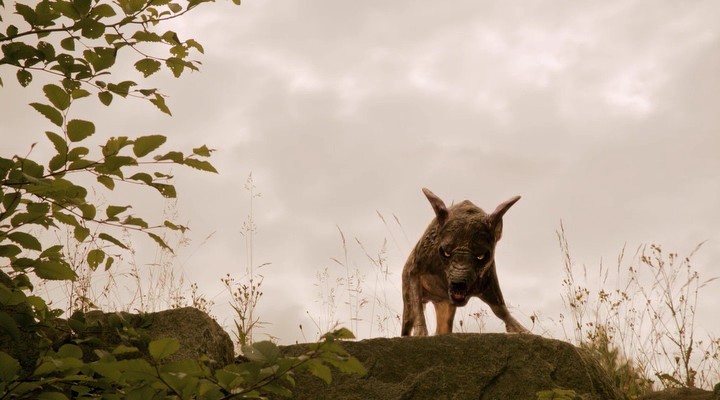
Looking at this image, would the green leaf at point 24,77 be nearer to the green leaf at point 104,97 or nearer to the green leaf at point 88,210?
the green leaf at point 104,97

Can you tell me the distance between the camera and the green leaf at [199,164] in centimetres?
249

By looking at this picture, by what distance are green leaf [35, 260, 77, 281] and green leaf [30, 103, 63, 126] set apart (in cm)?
44

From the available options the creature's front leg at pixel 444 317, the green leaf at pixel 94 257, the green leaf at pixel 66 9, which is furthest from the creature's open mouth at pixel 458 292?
the green leaf at pixel 66 9

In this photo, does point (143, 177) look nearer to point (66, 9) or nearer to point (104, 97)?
point (104, 97)

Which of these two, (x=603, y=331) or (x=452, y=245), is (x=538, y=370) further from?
(x=603, y=331)

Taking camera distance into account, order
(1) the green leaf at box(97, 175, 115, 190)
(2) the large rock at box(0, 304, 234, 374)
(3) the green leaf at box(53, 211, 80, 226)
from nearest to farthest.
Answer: (1) the green leaf at box(97, 175, 115, 190), (3) the green leaf at box(53, 211, 80, 226), (2) the large rock at box(0, 304, 234, 374)

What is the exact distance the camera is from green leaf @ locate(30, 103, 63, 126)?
95.7 inches

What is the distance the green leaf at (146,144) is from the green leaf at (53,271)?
0.44m

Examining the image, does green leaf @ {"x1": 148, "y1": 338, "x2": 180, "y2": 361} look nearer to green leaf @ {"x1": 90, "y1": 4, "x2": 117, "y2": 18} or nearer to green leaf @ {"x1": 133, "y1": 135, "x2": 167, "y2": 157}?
green leaf @ {"x1": 133, "y1": 135, "x2": 167, "y2": 157}

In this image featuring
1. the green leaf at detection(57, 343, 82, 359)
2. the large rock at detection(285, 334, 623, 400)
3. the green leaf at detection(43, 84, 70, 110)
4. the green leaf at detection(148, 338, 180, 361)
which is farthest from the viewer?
the large rock at detection(285, 334, 623, 400)

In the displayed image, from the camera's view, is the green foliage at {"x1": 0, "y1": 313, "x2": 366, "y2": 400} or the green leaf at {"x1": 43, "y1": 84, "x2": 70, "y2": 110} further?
the green leaf at {"x1": 43, "y1": 84, "x2": 70, "y2": 110}

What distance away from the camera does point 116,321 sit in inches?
135

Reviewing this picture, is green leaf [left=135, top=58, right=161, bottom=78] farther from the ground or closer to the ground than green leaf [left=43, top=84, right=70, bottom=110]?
farther from the ground

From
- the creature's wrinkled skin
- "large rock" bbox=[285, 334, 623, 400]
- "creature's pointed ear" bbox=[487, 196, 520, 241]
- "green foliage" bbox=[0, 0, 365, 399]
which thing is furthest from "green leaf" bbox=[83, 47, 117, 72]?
"creature's pointed ear" bbox=[487, 196, 520, 241]
